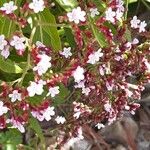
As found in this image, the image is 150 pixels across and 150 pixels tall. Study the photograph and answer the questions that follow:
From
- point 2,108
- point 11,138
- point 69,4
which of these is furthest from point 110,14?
point 11,138

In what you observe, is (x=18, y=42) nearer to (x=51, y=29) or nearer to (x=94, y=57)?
(x=94, y=57)

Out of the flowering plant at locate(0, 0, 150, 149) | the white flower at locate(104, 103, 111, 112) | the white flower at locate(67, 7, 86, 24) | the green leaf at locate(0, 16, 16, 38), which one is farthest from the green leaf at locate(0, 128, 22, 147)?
the white flower at locate(67, 7, 86, 24)

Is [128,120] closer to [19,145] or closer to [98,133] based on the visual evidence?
[98,133]

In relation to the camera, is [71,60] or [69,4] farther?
[69,4]

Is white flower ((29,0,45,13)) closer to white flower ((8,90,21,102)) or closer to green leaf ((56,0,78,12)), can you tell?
white flower ((8,90,21,102))

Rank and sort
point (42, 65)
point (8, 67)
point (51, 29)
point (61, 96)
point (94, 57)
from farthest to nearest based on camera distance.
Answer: point (61, 96), point (51, 29), point (8, 67), point (94, 57), point (42, 65)

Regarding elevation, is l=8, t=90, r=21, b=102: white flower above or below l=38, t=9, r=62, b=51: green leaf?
below

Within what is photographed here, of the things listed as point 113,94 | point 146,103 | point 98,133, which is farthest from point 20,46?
point 146,103
